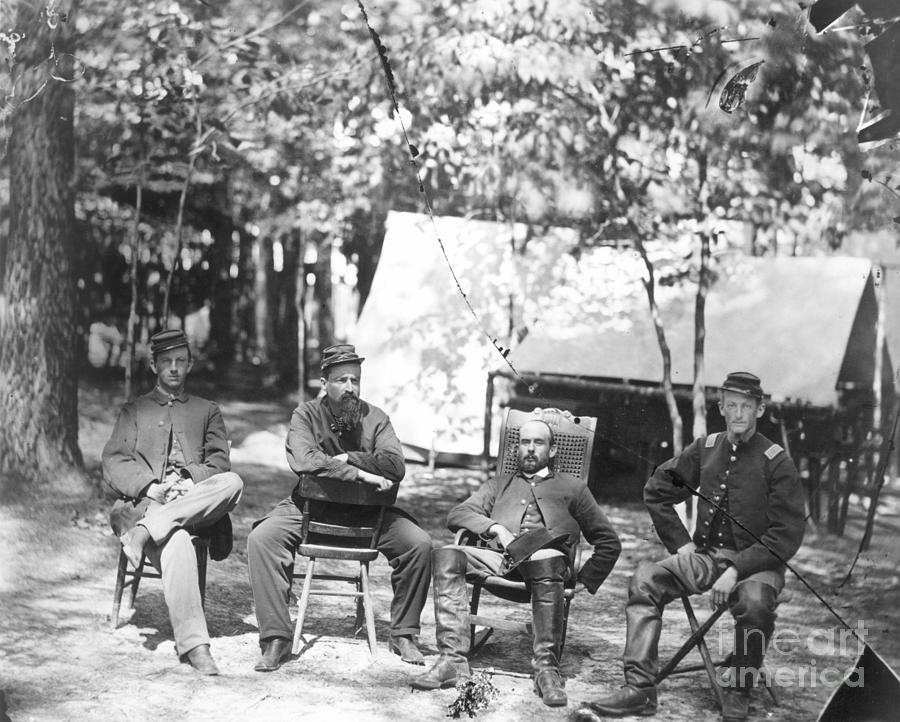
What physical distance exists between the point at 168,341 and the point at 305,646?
1.41m

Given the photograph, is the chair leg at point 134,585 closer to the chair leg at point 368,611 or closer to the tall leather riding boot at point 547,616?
the chair leg at point 368,611

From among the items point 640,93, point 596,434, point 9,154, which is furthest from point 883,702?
point 9,154

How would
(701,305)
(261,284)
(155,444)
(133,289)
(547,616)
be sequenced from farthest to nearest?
(261,284) < (133,289) < (701,305) < (155,444) < (547,616)

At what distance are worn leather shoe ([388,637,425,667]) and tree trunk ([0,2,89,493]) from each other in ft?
7.00

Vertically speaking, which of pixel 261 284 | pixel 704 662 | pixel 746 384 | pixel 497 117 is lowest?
pixel 704 662

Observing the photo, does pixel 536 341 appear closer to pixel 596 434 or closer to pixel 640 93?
pixel 596 434

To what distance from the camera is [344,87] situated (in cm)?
594

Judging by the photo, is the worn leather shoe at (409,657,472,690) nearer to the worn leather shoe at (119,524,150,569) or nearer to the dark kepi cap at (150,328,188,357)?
the worn leather shoe at (119,524,150,569)

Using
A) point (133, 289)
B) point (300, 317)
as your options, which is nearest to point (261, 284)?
point (300, 317)

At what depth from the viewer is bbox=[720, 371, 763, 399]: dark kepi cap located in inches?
172

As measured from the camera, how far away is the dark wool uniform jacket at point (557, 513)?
445cm

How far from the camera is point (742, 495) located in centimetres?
430

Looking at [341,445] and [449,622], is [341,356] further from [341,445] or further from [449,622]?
[449,622]

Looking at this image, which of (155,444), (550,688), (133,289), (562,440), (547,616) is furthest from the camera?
(133,289)
